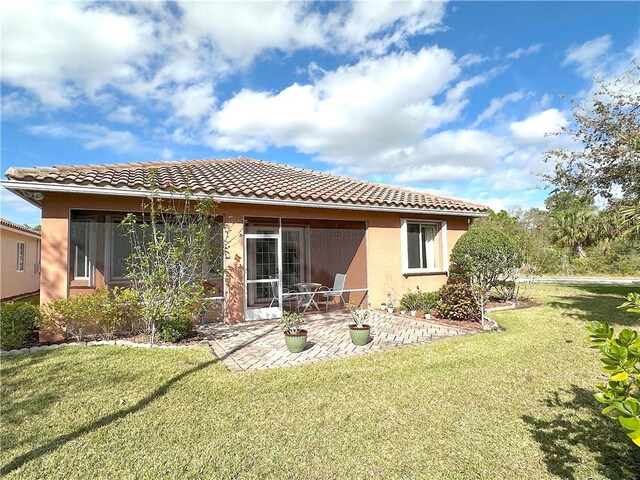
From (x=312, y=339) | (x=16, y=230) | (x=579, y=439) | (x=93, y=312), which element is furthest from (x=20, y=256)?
(x=579, y=439)

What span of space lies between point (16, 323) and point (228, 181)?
5739 mm

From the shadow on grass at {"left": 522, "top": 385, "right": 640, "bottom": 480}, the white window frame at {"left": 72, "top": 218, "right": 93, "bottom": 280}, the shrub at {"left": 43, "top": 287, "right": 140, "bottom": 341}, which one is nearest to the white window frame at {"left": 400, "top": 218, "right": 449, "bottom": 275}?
the shadow on grass at {"left": 522, "top": 385, "right": 640, "bottom": 480}

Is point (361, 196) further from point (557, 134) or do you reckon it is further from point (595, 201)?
point (595, 201)

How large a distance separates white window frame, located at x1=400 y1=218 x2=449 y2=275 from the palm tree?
20.7m

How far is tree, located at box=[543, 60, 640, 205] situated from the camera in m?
9.60

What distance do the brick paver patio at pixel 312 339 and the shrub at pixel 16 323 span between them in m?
3.41

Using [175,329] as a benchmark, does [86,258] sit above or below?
above

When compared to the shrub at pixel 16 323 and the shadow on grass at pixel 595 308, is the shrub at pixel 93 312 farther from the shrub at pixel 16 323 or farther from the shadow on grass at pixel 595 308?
the shadow on grass at pixel 595 308

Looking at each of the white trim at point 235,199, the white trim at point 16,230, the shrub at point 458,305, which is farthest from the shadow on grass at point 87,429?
the white trim at point 16,230

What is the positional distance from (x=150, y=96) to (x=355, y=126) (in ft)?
39.4

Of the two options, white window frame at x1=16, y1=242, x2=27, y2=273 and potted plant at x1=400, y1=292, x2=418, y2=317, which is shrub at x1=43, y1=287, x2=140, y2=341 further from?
white window frame at x1=16, y1=242, x2=27, y2=273

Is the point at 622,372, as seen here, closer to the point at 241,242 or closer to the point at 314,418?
the point at 314,418

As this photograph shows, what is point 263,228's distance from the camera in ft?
38.6

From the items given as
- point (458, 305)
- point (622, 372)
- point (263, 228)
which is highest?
point (263, 228)
